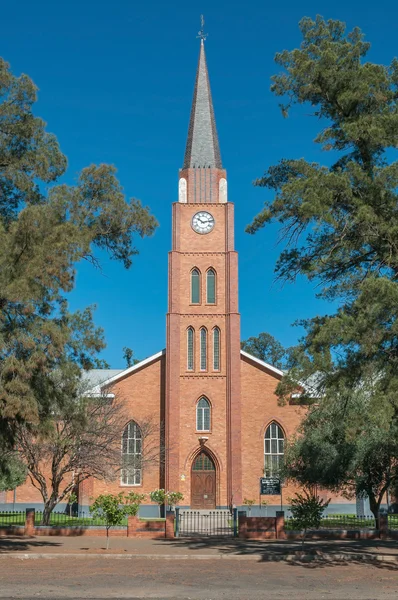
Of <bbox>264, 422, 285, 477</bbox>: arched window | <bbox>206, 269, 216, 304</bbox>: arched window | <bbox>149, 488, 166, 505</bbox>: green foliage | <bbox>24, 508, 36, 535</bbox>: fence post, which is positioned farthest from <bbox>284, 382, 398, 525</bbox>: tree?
<bbox>206, 269, 216, 304</bbox>: arched window

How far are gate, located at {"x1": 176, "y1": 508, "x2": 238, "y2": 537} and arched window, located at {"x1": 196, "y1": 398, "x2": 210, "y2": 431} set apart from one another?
4819 millimetres

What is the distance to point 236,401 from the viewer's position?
38.6 metres

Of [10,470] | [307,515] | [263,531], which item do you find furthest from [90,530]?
[307,515]

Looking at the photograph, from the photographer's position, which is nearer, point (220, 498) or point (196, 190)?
point (220, 498)

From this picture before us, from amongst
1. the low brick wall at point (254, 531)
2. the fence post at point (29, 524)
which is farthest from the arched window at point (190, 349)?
the fence post at point (29, 524)

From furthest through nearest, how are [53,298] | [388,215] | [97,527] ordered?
[97,527] → [53,298] → [388,215]

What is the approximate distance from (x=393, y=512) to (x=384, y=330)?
2835cm

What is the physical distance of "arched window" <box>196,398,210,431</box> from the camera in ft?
128

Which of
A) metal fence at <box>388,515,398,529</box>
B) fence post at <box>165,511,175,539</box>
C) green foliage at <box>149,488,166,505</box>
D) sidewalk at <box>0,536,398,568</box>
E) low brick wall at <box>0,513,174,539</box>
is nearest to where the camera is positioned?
sidewalk at <box>0,536,398,568</box>

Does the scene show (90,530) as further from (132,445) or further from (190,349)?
(190,349)

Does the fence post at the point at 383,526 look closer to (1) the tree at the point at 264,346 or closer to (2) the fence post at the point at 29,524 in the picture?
(2) the fence post at the point at 29,524

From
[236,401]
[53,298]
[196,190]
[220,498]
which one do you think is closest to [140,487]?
[220,498]

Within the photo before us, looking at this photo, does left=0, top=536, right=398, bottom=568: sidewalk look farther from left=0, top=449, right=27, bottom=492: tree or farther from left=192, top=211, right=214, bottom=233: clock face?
left=192, top=211, right=214, bottom=233: clock face

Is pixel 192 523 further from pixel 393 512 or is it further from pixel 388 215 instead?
pixel 388 215
